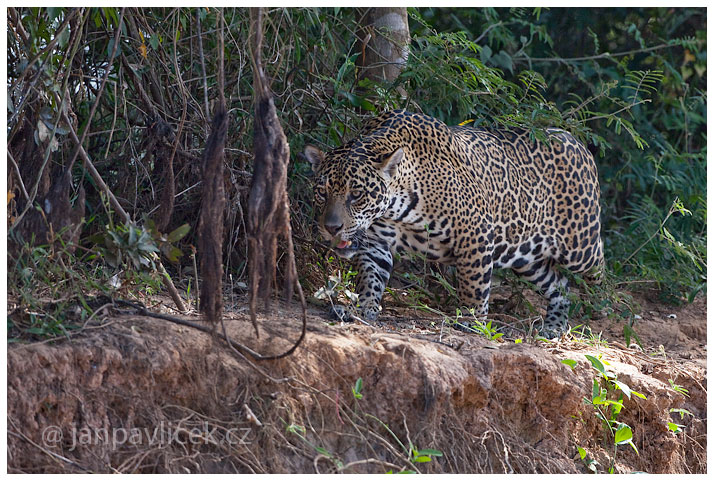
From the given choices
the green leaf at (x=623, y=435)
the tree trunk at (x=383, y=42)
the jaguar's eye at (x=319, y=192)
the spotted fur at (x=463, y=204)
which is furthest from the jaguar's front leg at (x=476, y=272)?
the tree trunk at (x=383, y=42)

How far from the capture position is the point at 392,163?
5559 mm

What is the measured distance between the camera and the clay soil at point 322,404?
380 cm

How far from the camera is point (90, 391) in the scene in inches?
152

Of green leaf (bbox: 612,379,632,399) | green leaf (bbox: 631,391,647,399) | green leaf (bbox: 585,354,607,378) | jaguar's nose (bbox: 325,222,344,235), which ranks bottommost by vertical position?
green leaf (bbox: 631,391,647,399)

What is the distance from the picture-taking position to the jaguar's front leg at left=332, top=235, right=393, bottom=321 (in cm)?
566

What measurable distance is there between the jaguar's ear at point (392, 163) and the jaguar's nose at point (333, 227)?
46 cm

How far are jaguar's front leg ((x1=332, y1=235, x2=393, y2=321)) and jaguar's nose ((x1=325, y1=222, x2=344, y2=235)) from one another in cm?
48

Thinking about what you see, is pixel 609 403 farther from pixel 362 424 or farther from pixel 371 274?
pixel 371 274

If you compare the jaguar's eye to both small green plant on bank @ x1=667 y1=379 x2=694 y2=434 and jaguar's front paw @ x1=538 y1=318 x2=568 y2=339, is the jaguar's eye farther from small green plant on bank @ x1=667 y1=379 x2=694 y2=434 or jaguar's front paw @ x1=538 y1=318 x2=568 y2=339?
small green plant on bank @ x1=667 y1=379 x2=694 y2=434

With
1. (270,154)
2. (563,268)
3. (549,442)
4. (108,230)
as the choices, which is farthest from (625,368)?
(108,230)

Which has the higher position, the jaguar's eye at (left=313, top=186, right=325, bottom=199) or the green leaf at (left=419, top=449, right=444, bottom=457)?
the jaguar's eye at (left=313, top=186, right=325, bottom=199)

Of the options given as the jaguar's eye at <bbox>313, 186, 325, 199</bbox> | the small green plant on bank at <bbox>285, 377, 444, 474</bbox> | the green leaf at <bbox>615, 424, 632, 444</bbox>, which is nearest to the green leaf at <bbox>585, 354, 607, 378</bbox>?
the green leaf at <bbox>615, 424, 632, 444</bbox>

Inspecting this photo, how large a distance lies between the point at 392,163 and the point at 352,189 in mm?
313

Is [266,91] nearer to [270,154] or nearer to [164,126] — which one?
[270,154]
